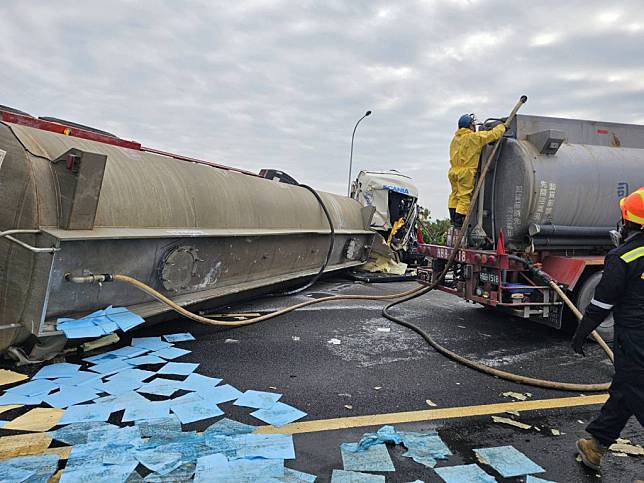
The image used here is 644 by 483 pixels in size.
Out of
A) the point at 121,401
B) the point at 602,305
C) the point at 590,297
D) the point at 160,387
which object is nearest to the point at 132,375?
the point at 160,387

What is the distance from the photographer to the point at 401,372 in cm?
435

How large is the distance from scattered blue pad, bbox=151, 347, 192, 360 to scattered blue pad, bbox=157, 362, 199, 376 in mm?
201

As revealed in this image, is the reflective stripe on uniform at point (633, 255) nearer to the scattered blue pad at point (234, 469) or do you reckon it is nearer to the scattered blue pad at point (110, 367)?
the scattered blue pad at point (234, 469)

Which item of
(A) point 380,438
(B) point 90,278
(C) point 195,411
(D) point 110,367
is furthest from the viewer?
(D) point 110,367

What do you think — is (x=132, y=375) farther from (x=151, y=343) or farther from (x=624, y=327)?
(x=624, y=327)

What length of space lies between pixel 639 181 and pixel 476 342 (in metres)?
3.10

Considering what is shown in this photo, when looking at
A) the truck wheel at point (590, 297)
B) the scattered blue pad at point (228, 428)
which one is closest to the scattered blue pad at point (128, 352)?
the scattered blue pad at point (228, 428)

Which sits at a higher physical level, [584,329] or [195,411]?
[584,329]

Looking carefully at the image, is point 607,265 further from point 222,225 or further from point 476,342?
point 222,225

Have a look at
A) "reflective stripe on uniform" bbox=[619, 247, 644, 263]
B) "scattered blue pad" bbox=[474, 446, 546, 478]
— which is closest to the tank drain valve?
"scattered blue pad" bbox=[474, 446, 546, 478]

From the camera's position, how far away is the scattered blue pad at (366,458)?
2646mm

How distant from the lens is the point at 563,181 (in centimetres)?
557

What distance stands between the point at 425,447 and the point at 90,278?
116 inches

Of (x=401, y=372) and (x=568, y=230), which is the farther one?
(x=568, y=230)
